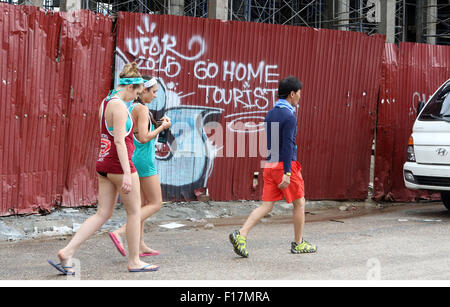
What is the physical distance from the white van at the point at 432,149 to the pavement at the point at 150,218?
1285 mm

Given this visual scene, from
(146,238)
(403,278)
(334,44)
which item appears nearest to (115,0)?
(334,44)

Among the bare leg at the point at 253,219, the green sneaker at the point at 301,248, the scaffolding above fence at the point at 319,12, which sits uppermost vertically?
the scaffolding above fence at the point at 319,12

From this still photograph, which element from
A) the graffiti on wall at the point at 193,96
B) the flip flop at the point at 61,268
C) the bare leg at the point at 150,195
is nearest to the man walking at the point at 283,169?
the bare leg at the point at 150,195

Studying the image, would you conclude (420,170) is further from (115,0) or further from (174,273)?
(115,0)

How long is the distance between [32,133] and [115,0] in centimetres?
2637

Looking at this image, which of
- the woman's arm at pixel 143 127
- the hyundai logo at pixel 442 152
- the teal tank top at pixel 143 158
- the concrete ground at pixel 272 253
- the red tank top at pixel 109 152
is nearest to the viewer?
the red tank top at pixel 109 152

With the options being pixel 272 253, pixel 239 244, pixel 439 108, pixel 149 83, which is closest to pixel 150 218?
pixel 272 253

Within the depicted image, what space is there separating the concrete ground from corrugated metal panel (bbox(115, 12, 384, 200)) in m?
0.90

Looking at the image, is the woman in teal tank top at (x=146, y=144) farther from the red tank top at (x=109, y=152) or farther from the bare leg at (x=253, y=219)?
the bare leg at (x=253, y=219)

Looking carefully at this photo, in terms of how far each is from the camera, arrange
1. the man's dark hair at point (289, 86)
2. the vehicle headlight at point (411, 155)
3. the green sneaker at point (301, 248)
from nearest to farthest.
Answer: the man's dark hair at point (289, 86), the green sneaker at point (301, 248), the vehicle headlight at point (411, 155)

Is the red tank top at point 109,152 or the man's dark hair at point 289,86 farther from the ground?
the man's dark hair at point 289,86

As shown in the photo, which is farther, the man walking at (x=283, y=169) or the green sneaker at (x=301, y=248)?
the green sneaker at (x=301, y=248)

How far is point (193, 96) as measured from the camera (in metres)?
9.16

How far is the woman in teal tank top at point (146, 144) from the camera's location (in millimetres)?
5945
